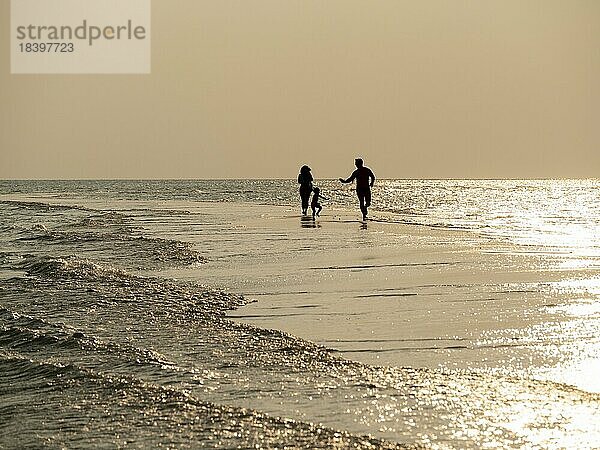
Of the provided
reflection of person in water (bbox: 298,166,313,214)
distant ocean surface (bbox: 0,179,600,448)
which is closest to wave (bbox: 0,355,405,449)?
distant ocean surface (bbox: 0,179,600,448)

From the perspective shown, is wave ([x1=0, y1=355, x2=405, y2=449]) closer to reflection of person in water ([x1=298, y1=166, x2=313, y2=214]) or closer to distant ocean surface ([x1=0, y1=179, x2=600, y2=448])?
distant ocean surface ([x1=0, y1=179, x2=600, y2=448])

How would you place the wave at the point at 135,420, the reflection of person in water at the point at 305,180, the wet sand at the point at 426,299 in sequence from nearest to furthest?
the wave at the point at 135,420 → the wet sand at the point at 426,299 → the reflection of person in water at the point at 305,180

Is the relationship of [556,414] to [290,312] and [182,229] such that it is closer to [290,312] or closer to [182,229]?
[290,312]

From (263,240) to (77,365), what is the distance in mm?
12802

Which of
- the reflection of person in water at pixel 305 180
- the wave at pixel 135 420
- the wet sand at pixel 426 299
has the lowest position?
the wave at pixel 135 420

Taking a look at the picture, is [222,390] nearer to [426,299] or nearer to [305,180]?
[426,299]

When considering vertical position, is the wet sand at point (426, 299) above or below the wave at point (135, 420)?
above

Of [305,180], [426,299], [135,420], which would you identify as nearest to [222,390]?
[135,420]

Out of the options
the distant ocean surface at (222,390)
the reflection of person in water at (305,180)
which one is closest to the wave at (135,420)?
the distant ocean surface at (222,390)

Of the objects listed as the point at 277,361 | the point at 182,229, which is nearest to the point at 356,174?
the point at 182,229

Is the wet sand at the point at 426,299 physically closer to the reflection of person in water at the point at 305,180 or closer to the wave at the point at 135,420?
the wave at the point at 135,420

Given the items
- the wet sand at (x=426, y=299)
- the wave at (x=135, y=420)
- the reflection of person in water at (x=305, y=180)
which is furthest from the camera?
the reflection of person in water at (x=305, y=180)

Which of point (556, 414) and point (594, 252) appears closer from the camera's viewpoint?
point (556, 414)

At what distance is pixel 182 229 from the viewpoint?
2523cm
